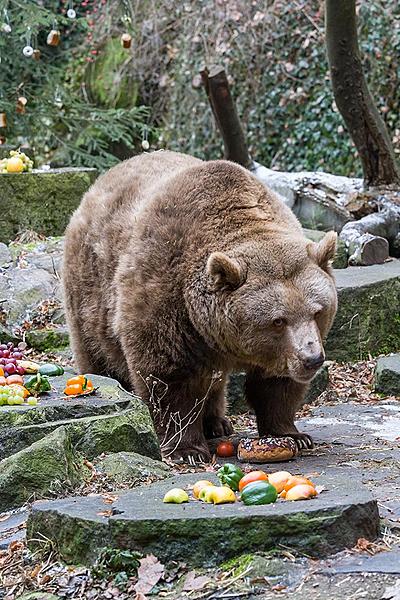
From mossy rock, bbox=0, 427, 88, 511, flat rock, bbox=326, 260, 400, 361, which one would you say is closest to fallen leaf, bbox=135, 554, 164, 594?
mossy rock, bbox=0, 427, 88, 511

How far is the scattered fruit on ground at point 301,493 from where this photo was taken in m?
4.16

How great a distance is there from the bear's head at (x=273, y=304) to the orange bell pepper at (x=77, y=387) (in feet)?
2.60

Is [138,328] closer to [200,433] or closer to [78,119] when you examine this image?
[200,433]

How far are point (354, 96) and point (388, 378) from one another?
4128 millimetres

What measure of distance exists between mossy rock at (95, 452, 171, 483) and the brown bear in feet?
3.37

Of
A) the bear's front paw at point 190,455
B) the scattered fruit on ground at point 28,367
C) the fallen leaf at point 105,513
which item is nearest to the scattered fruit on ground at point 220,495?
the fallen leaf at point 105,513

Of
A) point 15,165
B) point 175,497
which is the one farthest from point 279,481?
point 15,165

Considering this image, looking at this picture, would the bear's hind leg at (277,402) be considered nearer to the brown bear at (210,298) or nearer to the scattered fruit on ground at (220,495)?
the brown bear at (210,298)

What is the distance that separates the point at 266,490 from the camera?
164 inches

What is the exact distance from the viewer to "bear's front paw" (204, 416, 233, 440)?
7215 mm

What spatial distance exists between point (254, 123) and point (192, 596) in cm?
1391

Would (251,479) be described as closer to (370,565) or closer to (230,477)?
(230,477)

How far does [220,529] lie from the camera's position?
388 cm

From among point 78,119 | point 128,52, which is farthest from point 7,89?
point 128,52
